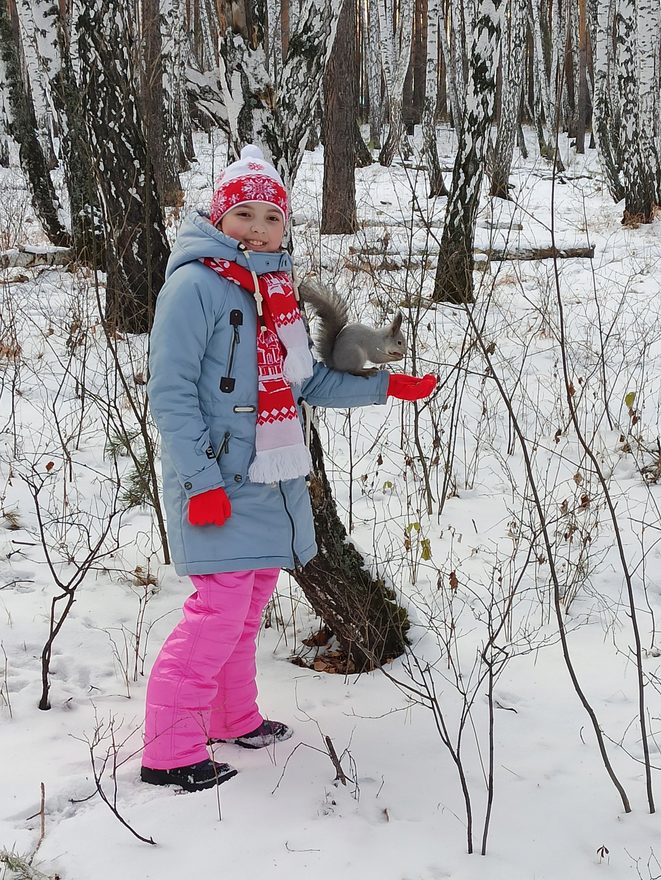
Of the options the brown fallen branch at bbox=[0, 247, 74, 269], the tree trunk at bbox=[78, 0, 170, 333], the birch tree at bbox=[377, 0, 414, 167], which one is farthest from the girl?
the birch tree at bbox=[377, 0, 414, 167]

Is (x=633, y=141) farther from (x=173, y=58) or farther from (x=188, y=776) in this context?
(x=188, y=776)

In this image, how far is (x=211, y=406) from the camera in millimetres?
1936

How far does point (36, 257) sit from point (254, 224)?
18.7ft

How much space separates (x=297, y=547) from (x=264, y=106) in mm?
1304

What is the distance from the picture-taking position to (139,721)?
227 centimetres

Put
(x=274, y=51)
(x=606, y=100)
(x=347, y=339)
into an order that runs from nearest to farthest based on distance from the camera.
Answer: (x=347, y=339) → (x=274, y=51) → (x=606, y=100)

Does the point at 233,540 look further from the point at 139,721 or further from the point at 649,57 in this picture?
the point at 649,57

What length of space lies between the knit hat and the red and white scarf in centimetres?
16

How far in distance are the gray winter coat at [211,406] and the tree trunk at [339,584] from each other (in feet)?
1.60

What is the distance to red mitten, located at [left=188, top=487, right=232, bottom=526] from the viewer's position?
1847 mm

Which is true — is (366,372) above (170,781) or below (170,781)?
above

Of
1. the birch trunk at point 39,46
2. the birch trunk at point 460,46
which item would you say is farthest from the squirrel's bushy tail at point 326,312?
the birch trunk at point 39,46

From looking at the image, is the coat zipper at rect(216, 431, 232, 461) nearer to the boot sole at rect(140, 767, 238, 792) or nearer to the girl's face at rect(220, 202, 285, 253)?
the girl's face at rect(220, 202, 285, 253)

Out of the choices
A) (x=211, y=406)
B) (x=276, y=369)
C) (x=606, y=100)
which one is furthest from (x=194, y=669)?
(x=606, y=100)
